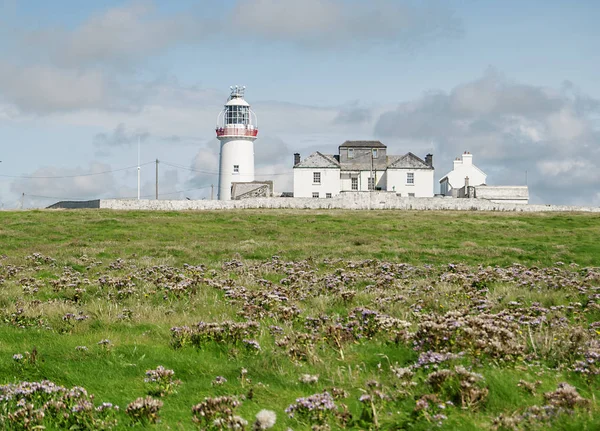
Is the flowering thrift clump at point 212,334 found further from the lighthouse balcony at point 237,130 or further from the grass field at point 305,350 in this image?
the lighthouse balcony at point 237,130

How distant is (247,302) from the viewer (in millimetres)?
12391

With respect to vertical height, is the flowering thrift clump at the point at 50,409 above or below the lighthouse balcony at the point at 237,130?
below

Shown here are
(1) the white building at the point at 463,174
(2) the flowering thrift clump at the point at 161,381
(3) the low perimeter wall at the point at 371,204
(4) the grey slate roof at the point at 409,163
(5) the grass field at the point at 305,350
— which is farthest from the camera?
(1) the white building at the point at 463,174

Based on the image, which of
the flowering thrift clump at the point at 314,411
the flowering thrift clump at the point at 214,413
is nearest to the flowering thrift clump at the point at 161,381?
the flowering thrift clump at the point at 214,413

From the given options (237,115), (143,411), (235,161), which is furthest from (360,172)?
(143,411)

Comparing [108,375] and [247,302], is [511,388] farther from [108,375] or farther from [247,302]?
[247,302]

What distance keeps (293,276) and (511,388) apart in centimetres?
950

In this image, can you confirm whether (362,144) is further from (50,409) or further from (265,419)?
(265,419)

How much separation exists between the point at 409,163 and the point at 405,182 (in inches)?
124

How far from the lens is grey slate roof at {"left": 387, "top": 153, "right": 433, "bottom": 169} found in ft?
333

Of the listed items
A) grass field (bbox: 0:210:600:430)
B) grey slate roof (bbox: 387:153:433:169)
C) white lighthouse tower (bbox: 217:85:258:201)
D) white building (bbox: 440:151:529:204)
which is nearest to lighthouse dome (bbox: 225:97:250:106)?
white lighthouse tower (bbox: 217:85:258:201)

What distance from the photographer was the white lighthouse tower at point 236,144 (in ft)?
315

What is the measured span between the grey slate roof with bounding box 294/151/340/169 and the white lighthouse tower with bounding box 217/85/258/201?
8.56 m

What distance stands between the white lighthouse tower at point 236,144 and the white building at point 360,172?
847 centimetres
